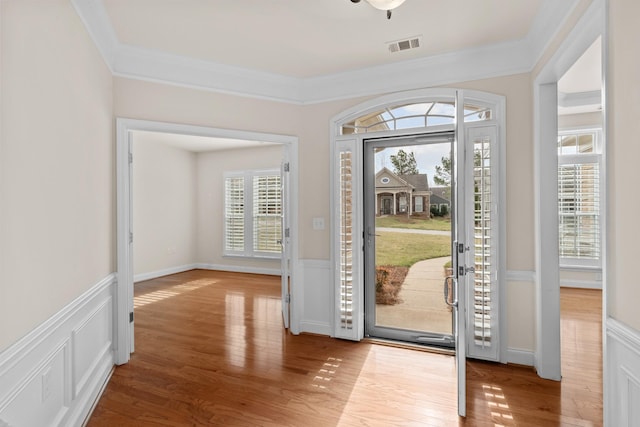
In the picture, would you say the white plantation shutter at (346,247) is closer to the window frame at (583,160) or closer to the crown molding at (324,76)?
the crown molding at (324,76)

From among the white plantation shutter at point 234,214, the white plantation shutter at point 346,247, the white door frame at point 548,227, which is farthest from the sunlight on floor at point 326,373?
the white plantation shutter at point 234,214

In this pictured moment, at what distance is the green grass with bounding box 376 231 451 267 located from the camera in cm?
339

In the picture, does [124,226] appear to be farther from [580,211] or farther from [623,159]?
[580,211]

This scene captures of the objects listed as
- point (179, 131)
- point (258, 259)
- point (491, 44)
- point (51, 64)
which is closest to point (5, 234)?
point (51, 64)

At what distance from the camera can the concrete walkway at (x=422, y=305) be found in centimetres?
341

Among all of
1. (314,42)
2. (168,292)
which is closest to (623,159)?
(314,42)

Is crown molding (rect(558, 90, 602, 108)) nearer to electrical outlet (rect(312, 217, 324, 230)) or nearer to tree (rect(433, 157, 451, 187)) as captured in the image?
tree (rect(433, 157, 451, 187))

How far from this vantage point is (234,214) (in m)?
7.23

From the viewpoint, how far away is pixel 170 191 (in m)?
6.93

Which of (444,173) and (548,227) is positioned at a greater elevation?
(444,173)

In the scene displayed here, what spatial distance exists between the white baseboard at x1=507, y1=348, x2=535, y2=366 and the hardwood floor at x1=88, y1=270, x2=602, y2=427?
0.20ft

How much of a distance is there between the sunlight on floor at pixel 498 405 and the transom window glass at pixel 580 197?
4167 millimetres

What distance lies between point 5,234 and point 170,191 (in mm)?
5838

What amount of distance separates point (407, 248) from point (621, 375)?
6.79ft
